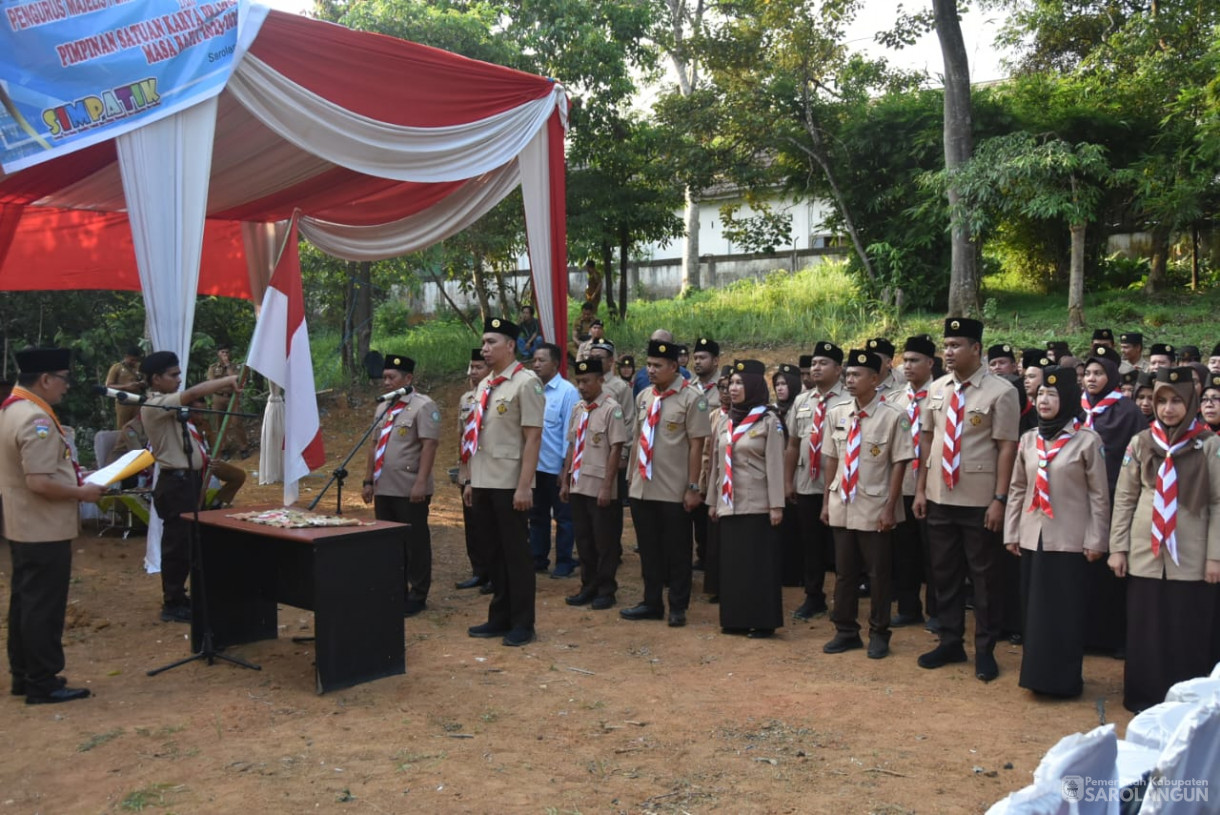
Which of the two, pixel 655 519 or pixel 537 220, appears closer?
pixel 655 519

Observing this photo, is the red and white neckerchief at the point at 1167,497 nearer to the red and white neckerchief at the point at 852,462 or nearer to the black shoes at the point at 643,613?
the red and white neckerchief at the point at 852,462

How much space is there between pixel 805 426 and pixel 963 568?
200 cm

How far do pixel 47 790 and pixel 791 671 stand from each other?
148 inches

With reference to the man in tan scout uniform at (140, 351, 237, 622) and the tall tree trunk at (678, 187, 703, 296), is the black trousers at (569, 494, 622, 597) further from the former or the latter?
the tall tree trunk at (678, 187, 703, 296)

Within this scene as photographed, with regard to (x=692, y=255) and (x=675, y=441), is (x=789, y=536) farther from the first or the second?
(x=692, y=255)

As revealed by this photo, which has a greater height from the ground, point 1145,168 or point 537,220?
point 1145,168

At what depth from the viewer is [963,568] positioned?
5.95 meters

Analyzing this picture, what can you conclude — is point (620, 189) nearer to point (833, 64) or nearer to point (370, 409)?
point (833, 64)

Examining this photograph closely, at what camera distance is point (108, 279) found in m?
10.2

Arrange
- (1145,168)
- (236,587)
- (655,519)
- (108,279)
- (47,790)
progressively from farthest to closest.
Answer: (1145,168), (108,279), (655,519), (236,587), (47,790)

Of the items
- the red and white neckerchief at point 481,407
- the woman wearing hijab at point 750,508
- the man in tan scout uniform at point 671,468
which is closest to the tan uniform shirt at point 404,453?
the red and white neckerchief at point 481,407

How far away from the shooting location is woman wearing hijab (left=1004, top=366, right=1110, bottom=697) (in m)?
5.22

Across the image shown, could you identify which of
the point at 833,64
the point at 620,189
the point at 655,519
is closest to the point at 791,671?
the point at 655,519

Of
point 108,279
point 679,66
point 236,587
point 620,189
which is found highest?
point 679,66
